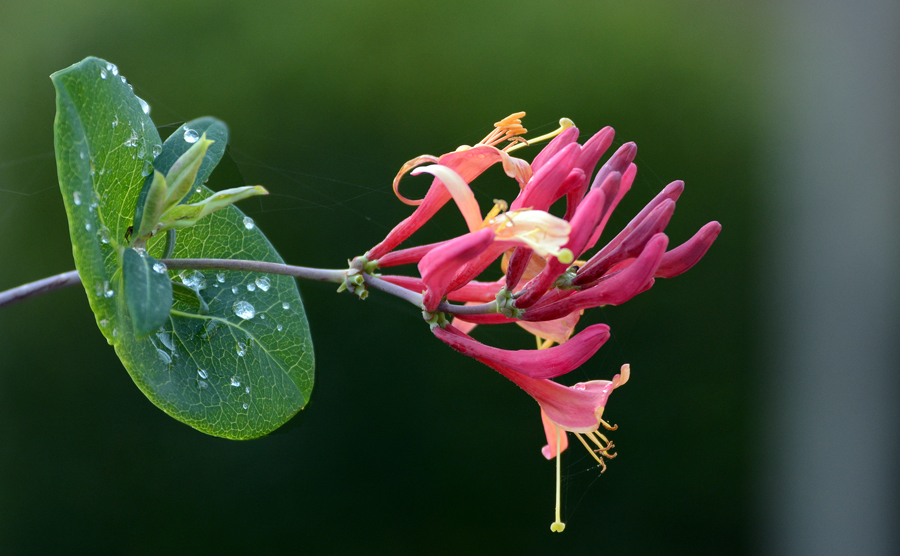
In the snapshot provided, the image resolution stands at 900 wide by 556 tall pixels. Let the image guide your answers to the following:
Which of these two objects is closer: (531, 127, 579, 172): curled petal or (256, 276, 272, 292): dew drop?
(531, 127, 579, 172): curled petal

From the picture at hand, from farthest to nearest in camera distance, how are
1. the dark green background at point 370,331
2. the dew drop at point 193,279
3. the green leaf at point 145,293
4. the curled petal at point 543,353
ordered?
the dark green background at point 370,331
the dew drop at point 193,279
the curled petal at point 543,353
the green leaf at point 145,293

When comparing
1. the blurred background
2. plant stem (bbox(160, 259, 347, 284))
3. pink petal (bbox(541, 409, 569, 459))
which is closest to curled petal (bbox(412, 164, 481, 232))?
plant stem (bbox(160, 259, 347, 284))

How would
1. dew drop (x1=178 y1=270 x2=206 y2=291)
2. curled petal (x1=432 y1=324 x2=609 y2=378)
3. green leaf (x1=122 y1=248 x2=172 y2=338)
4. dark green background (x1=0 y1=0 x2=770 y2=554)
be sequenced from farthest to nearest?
dark green background (x1=0 y1=0 x2=770 y2=554) < dew drop (x1=178 y1=270 x2=206 y2=291) < curled petal (x1=432 y1=324 x2=609 y2=378) < green leaf (x1=122 y1=248 x2=172 y2=338)

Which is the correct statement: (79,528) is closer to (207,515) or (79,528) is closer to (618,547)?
(207,515)

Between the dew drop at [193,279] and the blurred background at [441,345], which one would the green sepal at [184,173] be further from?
the blurred background at [441,345]

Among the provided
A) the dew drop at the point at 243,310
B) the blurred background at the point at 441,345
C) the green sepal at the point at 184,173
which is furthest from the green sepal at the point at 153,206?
the blurred background at the point at 441,345

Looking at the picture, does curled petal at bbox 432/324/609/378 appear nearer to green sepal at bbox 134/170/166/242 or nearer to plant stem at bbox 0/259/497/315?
plant stem at bbox 0/259/497/315
